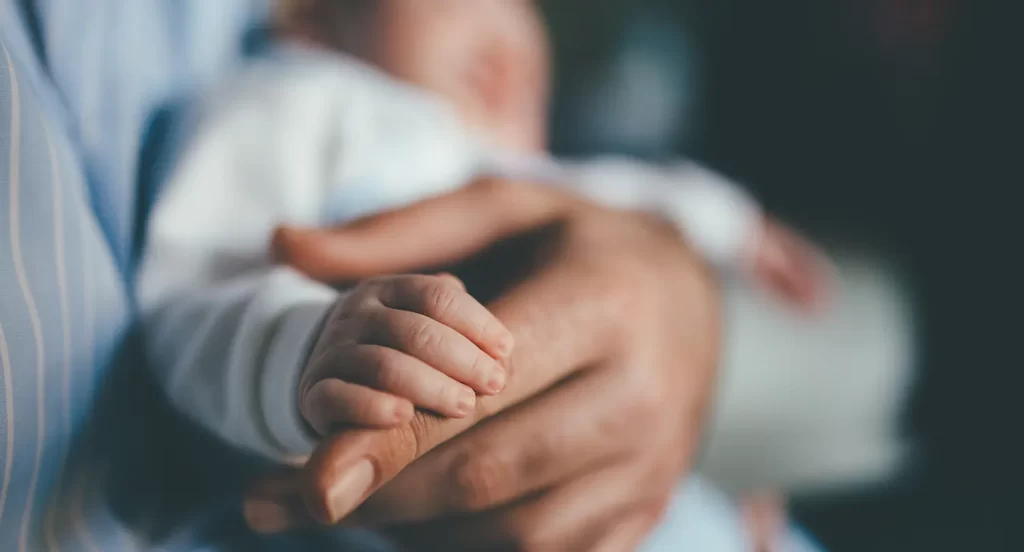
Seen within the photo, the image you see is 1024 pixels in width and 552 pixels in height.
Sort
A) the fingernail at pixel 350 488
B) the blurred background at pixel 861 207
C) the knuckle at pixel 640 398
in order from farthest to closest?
the blurred background at pixel 861 207
the knuckle at pixel 640 398
the fingernail at pixel 350 488

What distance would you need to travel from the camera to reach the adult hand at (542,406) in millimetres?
252

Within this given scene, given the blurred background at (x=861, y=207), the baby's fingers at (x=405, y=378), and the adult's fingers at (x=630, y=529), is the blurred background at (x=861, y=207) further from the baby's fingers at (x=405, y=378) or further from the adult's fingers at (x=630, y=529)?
the baby's fingers at (x=405, y=378)

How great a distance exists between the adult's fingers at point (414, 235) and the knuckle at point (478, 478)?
85 mm

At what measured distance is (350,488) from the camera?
0.64 feet

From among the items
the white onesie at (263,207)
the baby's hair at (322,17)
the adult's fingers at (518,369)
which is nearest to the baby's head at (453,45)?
the baby's hair at (322,17)

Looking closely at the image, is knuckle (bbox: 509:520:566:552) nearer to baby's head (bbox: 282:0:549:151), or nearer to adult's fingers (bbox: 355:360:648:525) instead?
adult's fingers (bbox: 355:360:648:525)

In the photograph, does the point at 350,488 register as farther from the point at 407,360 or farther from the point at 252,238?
the point at 252,238

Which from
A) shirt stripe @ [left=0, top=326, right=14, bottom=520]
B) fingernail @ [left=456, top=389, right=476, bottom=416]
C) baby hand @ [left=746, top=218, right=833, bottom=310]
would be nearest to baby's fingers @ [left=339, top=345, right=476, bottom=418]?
fingernail @ [left=456, top=389, right=476, bottom=416]

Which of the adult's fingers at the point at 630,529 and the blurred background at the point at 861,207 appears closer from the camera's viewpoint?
the adult's fingers at the point at 630,529

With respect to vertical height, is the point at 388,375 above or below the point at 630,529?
above

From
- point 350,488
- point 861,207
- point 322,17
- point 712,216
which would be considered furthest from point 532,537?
point 861,207

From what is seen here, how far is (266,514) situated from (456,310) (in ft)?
0.30

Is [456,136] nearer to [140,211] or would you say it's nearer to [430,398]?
[140,211]

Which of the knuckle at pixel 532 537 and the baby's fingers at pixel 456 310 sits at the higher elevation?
the baby's fingers at pixel 456 310
